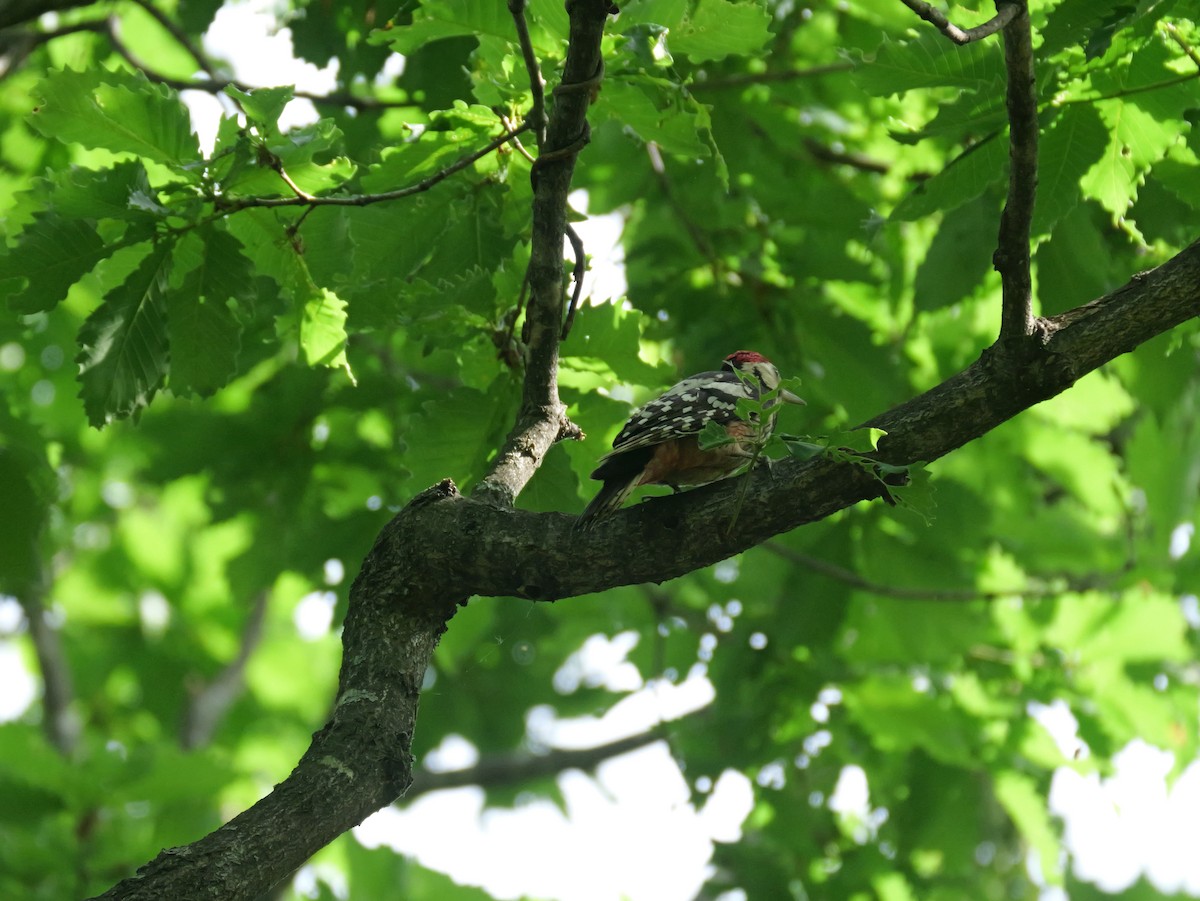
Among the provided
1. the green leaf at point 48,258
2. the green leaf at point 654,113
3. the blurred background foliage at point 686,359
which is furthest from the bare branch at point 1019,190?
the green leaf at point 48,258

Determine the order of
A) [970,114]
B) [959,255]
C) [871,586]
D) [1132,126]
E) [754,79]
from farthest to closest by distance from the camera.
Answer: [754,79] < [871,586] < [959,255] < [1132,126] < [970,114]

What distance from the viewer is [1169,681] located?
6301mm

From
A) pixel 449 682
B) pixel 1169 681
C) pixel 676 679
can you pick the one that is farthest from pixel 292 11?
pixel 1169 681

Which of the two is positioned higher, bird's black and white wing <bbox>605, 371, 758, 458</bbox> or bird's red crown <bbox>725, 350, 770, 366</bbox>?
bird's red crown <bbox>725, 350, 770, 366</bbox>

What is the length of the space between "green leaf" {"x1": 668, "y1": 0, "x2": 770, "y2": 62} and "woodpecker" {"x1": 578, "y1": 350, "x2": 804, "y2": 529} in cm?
79

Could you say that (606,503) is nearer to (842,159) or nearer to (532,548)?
(532,548)

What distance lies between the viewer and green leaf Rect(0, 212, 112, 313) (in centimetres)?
279

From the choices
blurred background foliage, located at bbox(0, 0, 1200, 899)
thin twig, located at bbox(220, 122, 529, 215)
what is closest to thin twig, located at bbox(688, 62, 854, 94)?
blurred background foliage, located at bbox(0, 0, 1200, 899)

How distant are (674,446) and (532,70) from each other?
3.75ft

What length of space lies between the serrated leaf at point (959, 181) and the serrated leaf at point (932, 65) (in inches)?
10.1

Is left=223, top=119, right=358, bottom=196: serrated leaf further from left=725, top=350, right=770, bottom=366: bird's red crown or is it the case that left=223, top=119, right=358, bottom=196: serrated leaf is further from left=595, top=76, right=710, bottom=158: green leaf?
left=725, top=350, right=770, bottom=366: bird's red crown

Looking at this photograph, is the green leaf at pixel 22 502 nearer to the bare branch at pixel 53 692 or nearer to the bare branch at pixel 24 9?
the bare branch at pixel 24 9

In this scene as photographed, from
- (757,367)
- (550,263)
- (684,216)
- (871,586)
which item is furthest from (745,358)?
(550,263)

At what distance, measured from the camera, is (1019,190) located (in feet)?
8.25
